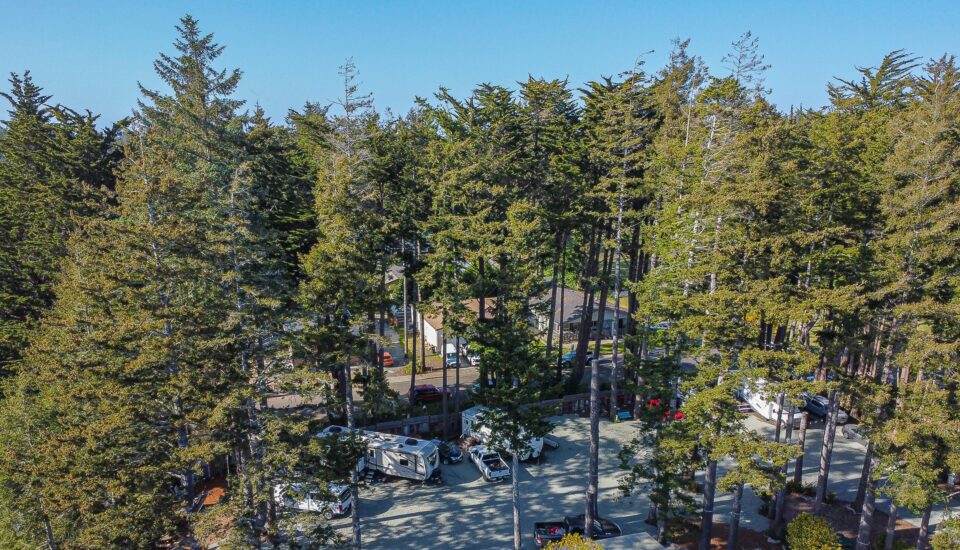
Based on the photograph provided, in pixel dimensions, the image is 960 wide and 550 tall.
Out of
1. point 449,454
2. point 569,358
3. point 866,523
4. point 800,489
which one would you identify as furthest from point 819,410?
point 449,454

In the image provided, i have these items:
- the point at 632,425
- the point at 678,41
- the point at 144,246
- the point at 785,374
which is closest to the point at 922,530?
the point at 785,374

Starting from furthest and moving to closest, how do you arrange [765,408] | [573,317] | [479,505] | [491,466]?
[573,317], [765,408], [491,466], [479,505]

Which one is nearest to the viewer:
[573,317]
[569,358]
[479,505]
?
[479,505]

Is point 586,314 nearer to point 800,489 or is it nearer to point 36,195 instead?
point 800,489

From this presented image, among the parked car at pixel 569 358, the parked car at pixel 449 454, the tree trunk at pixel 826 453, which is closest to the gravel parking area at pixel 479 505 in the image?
the parked car at pixel 449 454

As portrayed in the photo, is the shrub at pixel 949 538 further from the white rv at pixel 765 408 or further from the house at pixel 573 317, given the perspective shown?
the house at pixel 573 317

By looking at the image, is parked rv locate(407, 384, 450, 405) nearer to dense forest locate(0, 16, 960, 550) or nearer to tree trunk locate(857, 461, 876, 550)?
dense forest locate(0, 16, 960, 550)

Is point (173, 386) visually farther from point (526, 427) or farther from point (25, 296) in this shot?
point (25, 296)
